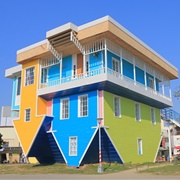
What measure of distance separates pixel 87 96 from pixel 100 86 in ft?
5.25

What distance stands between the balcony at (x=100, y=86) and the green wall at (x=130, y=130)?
76 centimetres

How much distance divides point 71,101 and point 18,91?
27.4 ft

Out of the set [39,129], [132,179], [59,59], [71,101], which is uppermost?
[59,59]

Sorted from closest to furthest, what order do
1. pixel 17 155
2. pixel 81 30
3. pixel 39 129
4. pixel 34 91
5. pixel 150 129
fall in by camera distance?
pixel 81 30, pixel 39 129, pixel 34 91, pixel 150 129, pixel 17 155

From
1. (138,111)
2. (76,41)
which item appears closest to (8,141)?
(138,111)

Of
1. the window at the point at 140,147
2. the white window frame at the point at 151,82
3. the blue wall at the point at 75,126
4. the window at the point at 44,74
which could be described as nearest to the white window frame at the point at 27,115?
the blue wall at the point at 75,126

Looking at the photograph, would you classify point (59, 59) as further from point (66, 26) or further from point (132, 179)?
point (132, 179)

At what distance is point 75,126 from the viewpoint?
22.8m

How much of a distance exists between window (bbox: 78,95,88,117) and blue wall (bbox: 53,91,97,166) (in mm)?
302

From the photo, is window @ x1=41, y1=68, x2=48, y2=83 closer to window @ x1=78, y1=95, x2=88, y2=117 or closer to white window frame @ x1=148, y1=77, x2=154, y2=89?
window @ x1=78, y1=95, x2=88, y2=117

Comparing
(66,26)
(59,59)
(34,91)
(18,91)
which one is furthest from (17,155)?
(66,26)

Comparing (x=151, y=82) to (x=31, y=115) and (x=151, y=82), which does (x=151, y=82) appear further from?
(x=31, y=115)

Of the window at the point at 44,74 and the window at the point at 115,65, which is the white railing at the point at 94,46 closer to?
the window at the point at 115,65

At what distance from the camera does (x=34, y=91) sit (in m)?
25.5
